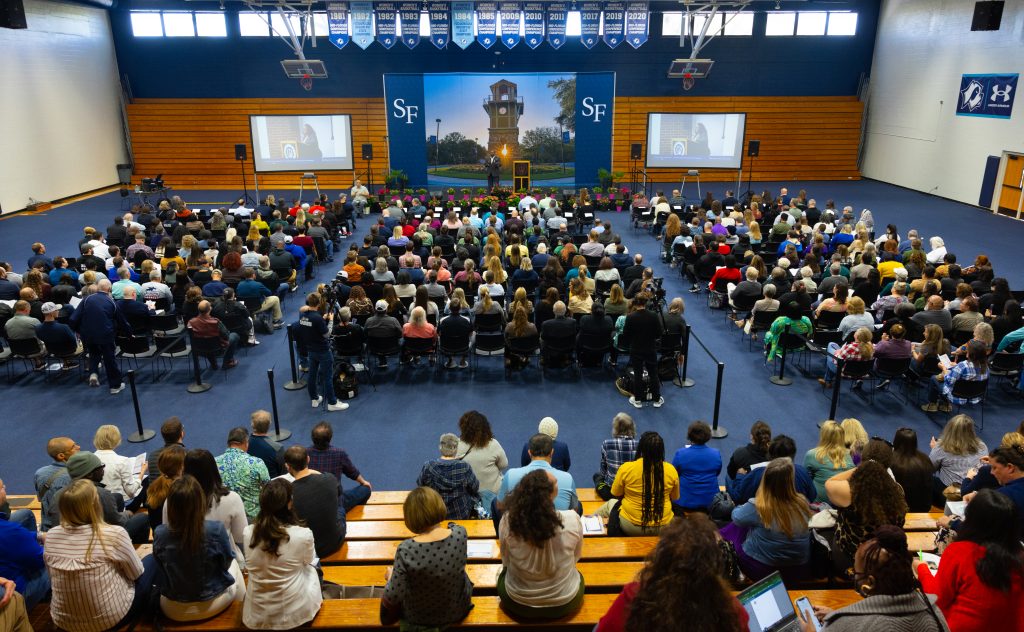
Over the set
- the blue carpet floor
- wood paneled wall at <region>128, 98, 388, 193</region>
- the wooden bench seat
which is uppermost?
wood paneled wall at <region>128, 98, 388, 193</region>

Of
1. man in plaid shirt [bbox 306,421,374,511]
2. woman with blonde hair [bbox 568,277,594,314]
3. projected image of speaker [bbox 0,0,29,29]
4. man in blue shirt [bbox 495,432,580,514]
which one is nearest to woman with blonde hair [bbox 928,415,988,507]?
man in blue shirt [bbox 495,432,580,514]

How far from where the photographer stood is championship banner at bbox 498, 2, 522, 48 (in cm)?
2308

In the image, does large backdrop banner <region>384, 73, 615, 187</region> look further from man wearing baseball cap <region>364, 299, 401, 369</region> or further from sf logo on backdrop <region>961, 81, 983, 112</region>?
man wearing baseball cap <region>364, 299, 401, 369</region>

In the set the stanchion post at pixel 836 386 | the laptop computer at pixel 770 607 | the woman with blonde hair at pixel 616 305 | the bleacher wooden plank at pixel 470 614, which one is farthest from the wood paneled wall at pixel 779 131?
the laptop computer at pixel 770 607

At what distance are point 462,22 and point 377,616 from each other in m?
22.1

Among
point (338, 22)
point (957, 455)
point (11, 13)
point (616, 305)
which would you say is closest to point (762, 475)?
point (957, 455)

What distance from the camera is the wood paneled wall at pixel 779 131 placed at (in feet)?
91.9

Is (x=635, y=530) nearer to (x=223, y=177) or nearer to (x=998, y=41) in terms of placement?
(x=998, y=41)

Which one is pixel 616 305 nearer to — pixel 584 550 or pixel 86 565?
pixel 584 550

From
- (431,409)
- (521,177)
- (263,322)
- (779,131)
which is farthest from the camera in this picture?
(779,131)

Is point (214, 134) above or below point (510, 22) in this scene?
below

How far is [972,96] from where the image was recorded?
855 inches

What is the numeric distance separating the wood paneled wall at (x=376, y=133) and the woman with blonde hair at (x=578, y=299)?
19.0 m

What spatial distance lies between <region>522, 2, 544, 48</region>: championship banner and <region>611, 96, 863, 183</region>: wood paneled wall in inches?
241
